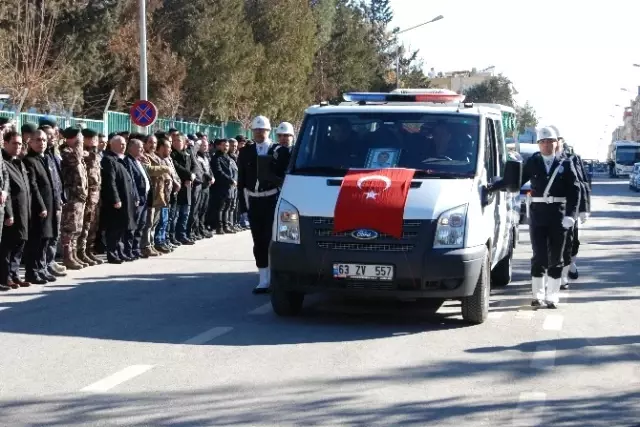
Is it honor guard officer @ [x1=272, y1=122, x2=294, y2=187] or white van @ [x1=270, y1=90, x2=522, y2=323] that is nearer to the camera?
white van @ [x1=270, y1=90, x2=522, y2=323]

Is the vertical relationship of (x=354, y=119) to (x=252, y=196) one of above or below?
above

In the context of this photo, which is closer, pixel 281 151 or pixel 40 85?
A: pixel 281 151

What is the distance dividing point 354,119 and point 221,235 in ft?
40.4

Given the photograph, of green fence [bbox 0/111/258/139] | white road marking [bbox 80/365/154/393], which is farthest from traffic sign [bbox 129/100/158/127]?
white road marking [bbox 80/365/154/393]

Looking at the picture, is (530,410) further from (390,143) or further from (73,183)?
(73,183)

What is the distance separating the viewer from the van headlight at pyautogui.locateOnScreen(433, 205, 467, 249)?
432 inches

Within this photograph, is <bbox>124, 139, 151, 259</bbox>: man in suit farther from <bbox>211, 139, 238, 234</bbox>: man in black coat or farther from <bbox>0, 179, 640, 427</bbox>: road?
<bbox>211, 139, 238, 234</bbox>: man in black coat

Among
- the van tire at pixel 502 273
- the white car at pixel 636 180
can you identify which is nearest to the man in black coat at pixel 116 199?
the van tire at pixel 502 273

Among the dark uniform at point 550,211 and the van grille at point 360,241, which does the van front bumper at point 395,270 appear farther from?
the dark uniform at point 550,211

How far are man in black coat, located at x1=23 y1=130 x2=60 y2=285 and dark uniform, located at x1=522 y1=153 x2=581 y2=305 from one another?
589 cm

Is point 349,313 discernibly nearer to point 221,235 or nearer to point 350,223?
point 350,223

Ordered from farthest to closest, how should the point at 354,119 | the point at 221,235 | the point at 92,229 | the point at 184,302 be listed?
the point at 221,235 → the point at 92,229 → the point at 184,302 → the point at 354,119

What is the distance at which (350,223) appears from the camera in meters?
11.0

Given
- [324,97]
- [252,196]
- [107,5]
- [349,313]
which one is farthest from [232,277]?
[324,97]
